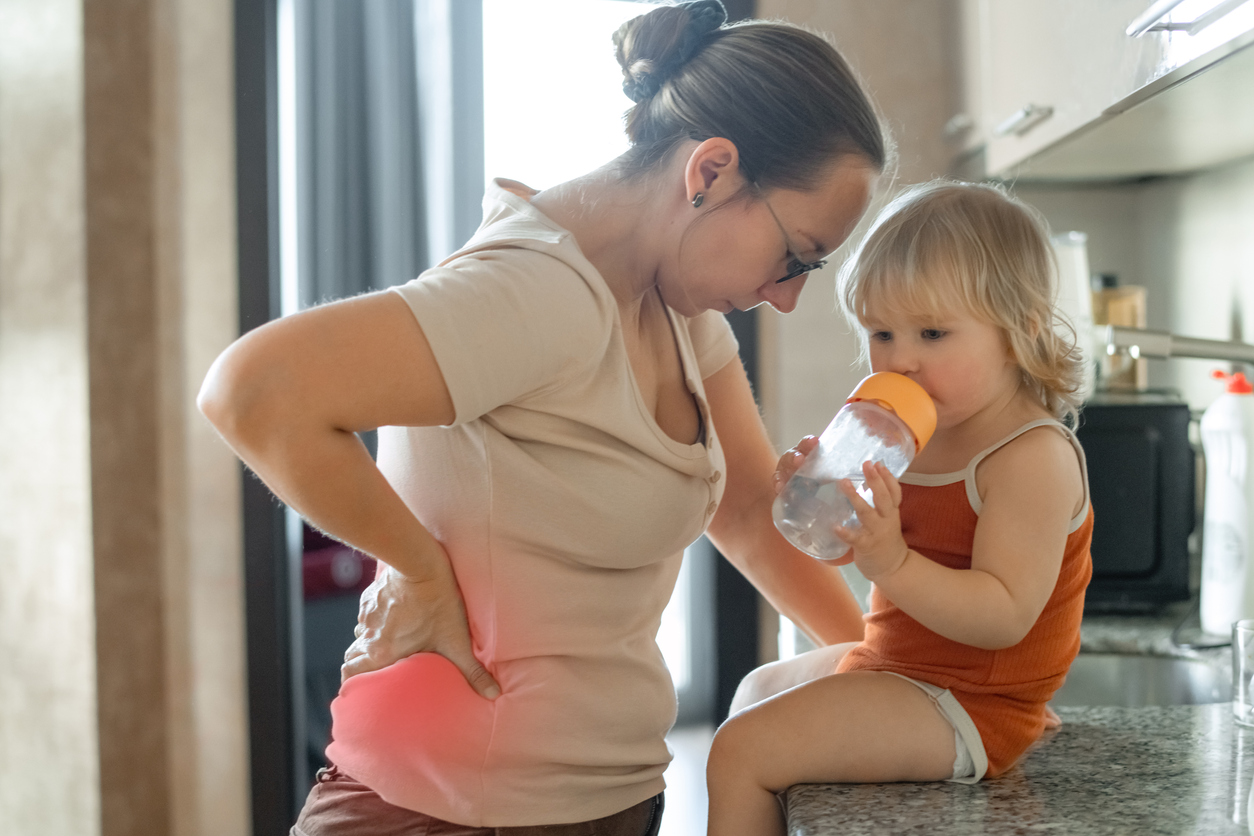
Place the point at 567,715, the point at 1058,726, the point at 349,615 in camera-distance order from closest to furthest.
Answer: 1. the point at 567,715
2. the point at 1058,726
3. the point at 349,615

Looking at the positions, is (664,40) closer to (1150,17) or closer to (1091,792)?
(1150,17)

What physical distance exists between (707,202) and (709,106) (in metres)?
0.09

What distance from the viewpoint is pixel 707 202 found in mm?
894

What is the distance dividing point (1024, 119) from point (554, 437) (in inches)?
42.6

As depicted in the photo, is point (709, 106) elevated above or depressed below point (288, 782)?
above

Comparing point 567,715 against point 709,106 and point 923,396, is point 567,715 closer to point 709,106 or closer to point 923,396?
point 923,396

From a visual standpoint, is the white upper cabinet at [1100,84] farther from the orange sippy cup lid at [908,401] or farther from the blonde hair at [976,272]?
the orange sippy cup lid at [908,401]

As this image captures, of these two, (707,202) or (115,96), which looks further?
(115,96)

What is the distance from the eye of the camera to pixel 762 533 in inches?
44.9

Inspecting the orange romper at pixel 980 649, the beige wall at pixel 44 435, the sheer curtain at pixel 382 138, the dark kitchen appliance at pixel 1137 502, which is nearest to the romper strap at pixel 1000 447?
the orange romper at pixel 980 649

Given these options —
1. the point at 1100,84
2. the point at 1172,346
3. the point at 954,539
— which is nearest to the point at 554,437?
the point at 954,539

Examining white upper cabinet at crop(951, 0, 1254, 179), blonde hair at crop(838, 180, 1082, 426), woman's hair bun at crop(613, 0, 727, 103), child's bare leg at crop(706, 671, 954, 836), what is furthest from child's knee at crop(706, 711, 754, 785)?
white upper cabinet at crop(951, 0, 1254, 179)

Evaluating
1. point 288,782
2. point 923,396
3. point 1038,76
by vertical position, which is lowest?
point 288,782

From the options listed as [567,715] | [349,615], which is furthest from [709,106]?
[349,615]
